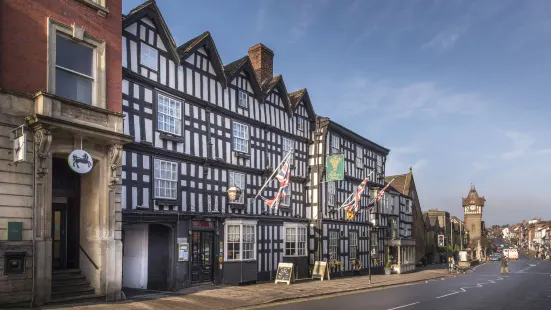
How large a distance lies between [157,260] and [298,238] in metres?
10.5

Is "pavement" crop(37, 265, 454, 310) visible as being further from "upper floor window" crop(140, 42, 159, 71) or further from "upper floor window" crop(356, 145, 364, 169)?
"upper floor window" crop(356, 145, 364, 169)

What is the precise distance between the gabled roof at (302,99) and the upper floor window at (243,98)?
187 inches

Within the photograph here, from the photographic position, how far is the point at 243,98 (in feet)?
79.3

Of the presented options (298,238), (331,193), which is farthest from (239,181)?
(331,193)

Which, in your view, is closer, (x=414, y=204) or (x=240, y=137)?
(x=240, y=137)

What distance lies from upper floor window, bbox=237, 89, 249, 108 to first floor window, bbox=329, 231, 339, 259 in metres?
11.5

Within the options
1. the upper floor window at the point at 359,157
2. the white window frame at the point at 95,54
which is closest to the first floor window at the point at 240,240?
the white window frame at the point at 95,54

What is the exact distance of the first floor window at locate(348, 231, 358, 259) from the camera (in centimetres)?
3362

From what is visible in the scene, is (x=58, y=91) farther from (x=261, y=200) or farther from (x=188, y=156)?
(x=261, y=200)

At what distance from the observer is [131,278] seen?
19.1 m

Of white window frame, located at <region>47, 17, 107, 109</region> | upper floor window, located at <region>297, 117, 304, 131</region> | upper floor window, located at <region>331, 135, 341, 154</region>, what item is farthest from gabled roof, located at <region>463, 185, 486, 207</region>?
white window frame, located at <region>47, 17, 107, 109</region>

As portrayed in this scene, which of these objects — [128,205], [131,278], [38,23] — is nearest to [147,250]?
[131,278]

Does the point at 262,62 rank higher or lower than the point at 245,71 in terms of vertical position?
higher

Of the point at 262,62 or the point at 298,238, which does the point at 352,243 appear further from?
the point at 262,62
